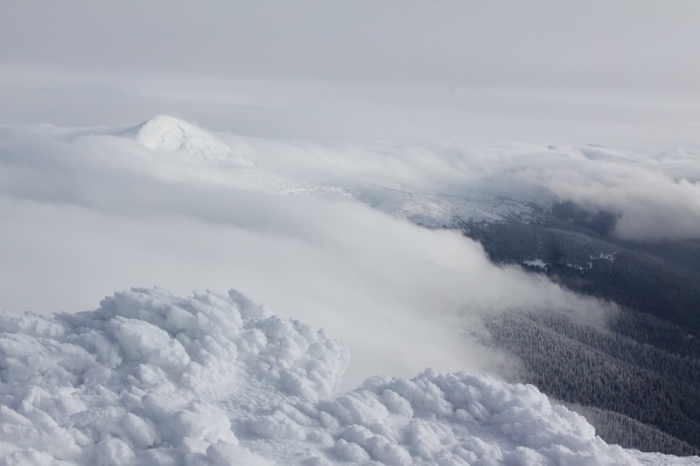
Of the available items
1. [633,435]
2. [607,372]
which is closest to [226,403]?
[633,435]

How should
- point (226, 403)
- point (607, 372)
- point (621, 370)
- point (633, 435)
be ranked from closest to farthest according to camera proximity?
point (226, 403) → point (633, 435) → point (607, 372) → point (621, 370)

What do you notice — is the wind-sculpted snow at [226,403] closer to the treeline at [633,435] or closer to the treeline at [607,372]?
the treeline at [633,435]

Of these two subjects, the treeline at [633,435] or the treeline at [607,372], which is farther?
the treeline at [607,372]

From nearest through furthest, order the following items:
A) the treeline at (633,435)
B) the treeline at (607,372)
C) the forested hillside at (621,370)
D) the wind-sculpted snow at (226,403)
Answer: the wind-sculpted snow at (226,403) < the treeline at (633,435) < the forested hillside at (621,370) < the treeline at (607,372)

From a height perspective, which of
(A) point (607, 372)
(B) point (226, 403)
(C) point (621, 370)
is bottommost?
(A) point (607, 372)

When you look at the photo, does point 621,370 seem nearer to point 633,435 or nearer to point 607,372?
point 607,372

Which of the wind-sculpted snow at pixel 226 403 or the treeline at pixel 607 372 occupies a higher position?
the wind-sculpted snow at pixel 226 403

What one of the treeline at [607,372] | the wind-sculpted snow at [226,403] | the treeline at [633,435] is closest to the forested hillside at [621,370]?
the treeline at [607,372]

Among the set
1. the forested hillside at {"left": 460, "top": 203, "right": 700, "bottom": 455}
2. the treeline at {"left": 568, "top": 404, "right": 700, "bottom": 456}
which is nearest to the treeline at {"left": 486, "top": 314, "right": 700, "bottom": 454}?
the forested hillside at {"left": 460, "top": 203, "right": 700, "bottom": 455}
